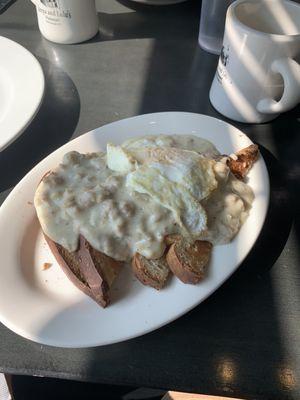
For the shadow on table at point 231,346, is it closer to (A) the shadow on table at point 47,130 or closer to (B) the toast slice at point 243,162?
(B) the toast slice at point 243,162

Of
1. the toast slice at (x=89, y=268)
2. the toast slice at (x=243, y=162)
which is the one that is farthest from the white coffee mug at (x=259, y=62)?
the toast slice at (x=89, y=268)

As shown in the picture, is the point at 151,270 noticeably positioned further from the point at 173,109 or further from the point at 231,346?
the point at 173,109

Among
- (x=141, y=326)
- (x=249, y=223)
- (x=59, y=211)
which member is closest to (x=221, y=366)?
(x=141, y=326)

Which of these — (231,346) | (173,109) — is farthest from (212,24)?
(231,346)

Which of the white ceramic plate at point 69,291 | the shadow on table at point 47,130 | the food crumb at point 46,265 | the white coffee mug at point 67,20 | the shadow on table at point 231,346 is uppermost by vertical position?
the white coffee mug at point 67,20

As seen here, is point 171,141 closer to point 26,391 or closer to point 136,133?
point 136,133
